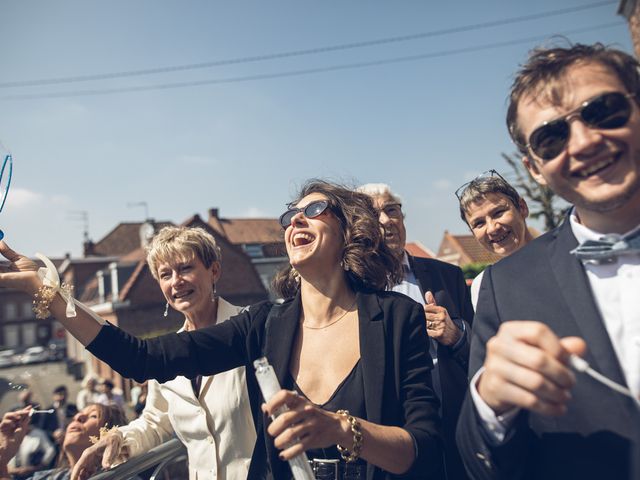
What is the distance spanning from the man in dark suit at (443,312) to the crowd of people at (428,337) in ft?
→ 0.04

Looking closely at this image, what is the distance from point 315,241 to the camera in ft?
7.91

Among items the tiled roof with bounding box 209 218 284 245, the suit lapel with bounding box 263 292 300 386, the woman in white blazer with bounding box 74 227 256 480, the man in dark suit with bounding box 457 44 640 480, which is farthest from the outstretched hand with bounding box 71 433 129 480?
the tiled roof with bounding box 209 218 284 245

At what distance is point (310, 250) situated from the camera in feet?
7.81


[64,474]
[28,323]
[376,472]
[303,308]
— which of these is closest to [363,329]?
[303,308]

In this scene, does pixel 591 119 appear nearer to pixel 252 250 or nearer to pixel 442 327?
pixel 442 327

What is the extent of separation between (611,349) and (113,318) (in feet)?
103

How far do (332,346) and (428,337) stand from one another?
53 cm

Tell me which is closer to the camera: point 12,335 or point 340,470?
point 340,470

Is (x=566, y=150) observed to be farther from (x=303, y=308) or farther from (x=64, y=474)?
(x=64, y=474)

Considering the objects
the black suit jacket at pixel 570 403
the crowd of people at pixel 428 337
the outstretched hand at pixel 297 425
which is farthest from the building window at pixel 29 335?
the black suit jacket at pixel 570 403

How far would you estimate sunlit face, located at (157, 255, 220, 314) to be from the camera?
2971mm

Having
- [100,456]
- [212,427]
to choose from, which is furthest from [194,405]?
[100,456]

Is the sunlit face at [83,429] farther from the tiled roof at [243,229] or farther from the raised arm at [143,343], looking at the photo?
the tiled roof at [243,229]

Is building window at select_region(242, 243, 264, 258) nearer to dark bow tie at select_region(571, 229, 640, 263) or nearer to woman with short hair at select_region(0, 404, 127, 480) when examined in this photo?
woman with short hair at select_region(0, 404, 127, 480)
